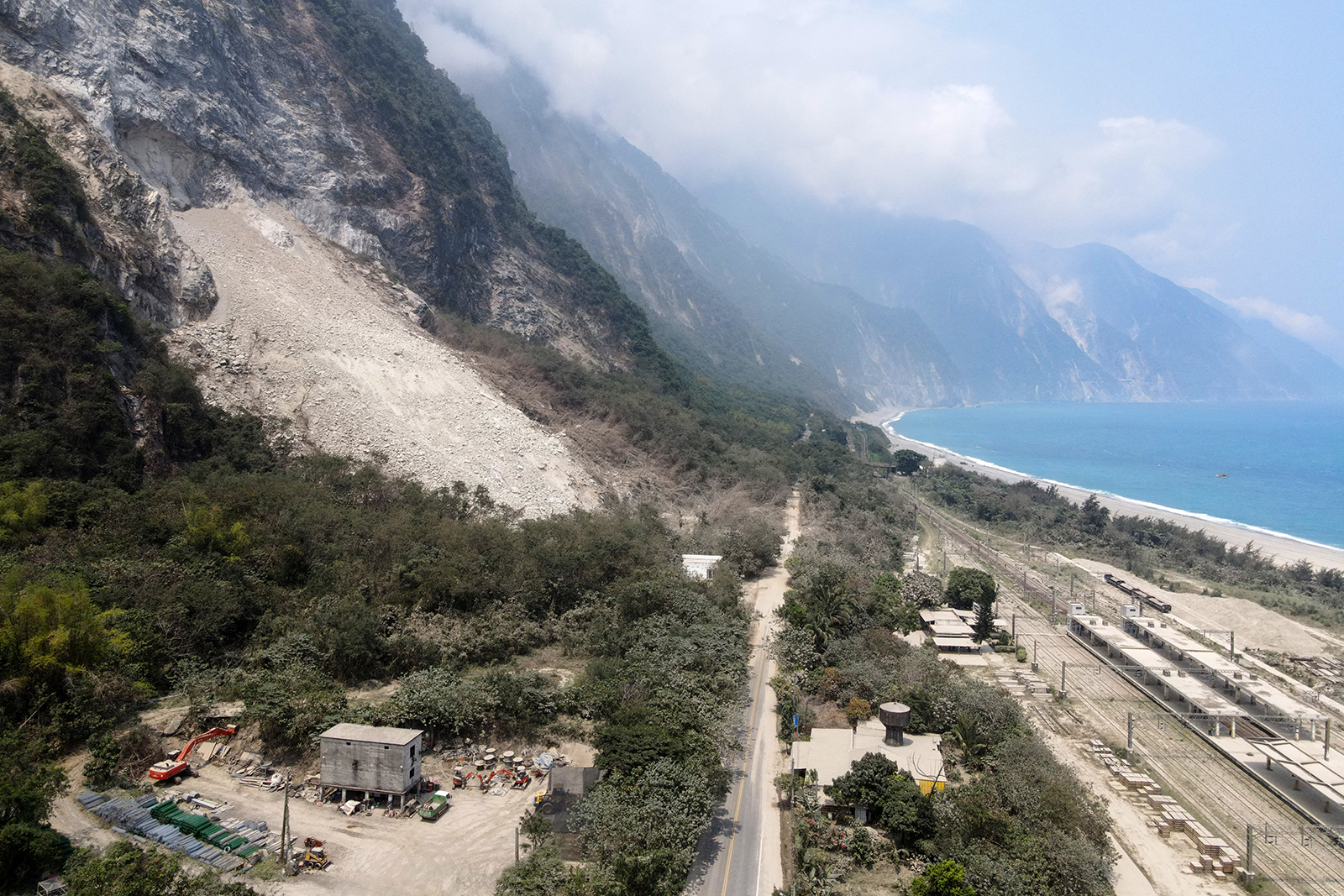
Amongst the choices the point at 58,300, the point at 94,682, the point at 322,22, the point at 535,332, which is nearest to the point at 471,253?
the point at 535,332

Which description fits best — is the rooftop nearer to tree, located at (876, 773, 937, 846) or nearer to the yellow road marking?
the yellow road marking

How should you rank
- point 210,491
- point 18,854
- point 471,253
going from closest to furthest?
1. point 18,854
2. point 210,491
3. point 471,253

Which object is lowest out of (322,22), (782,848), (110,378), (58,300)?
(782,848)

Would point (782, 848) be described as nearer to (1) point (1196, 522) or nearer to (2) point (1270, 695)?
(2) point (1270, 695)

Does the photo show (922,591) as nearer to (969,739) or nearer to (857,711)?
(969,739)

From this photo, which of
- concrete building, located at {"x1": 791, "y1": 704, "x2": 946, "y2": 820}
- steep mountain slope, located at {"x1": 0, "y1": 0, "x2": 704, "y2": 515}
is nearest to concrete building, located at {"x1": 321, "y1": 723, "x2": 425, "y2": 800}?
concrete building, located at {"x1": 791, "y1": 704, "x2": 946, "y2": 820}

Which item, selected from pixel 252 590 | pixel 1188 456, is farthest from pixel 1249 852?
pixel 1188 456
